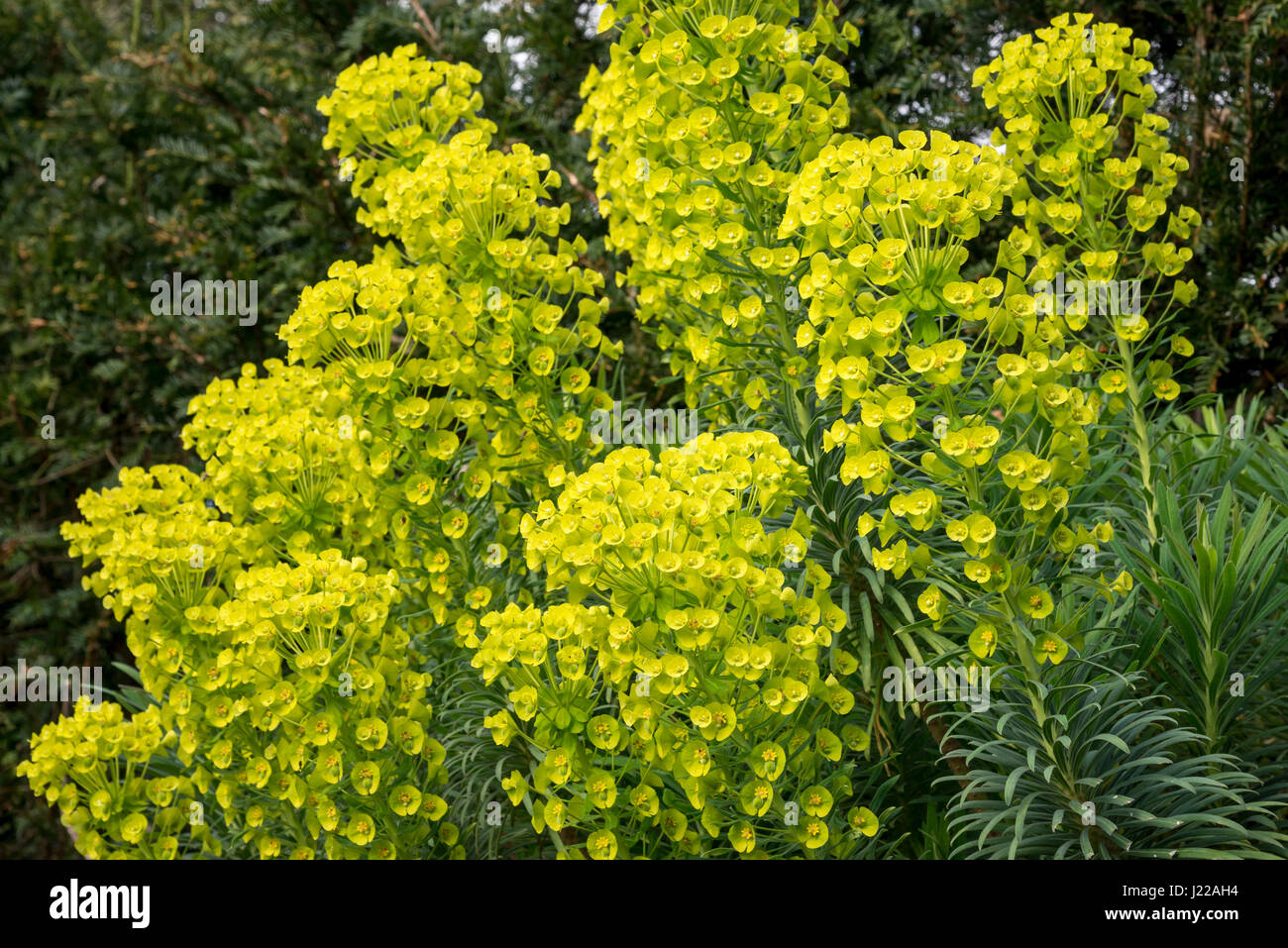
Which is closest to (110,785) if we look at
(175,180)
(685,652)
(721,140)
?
(685,652)

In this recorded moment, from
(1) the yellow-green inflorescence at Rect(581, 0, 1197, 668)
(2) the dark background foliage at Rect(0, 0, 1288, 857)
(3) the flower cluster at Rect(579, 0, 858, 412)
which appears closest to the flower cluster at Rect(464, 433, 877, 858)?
(1) the yellow-green inflorescence at Rect(581, 0, 1197, 668)

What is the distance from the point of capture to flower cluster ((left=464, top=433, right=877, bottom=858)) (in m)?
1.80

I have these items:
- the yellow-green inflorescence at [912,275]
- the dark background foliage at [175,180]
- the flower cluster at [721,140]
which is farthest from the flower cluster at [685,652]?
the dark background foliage at [175,180]

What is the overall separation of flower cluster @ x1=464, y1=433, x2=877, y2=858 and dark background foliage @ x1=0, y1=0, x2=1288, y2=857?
234 centimetres

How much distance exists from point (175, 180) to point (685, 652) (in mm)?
4797

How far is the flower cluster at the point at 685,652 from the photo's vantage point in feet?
5.91

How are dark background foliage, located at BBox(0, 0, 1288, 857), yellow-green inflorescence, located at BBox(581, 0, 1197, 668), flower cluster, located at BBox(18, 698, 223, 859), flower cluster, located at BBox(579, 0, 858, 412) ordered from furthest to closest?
dark background foliage, located at BBox(0, 0, 1288, 857) < flower cluster, located at BBox(18, 698, 223, 859) < flower cluster, located at BBox(579, 0, 858, 412) < yellow-green inflorescence, located at BBox(581, 0, 1197, 668)

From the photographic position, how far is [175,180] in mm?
5609

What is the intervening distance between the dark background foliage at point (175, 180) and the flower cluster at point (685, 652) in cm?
234

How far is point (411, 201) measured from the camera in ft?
7.94

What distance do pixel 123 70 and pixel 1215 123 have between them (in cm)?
494

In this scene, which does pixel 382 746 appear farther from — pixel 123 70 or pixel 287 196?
pixel 123 70

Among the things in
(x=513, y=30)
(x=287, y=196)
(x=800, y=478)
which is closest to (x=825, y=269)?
(x=800, y=478)

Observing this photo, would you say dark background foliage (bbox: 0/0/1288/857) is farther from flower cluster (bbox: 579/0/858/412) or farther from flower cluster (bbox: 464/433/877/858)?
flower cluster (bbox: 464/433/877/858)
